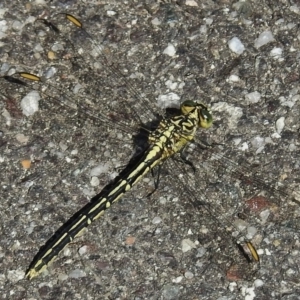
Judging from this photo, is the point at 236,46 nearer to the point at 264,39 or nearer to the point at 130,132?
the point at 264,39

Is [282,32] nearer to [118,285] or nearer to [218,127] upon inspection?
[218,127]

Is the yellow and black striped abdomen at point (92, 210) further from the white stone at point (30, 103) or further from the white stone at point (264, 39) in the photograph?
the white stone at point (264, 39)

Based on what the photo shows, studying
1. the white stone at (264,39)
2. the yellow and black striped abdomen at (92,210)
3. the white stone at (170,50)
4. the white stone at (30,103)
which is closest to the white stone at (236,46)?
the white stone at (264,39)

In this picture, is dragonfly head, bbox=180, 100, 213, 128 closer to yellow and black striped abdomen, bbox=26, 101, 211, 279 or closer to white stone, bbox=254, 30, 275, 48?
yellow and black striped abdomen, bbox=26, 101, 211, 279

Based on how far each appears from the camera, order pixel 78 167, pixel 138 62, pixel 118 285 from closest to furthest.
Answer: pixel 118 285, pixel 78 167, pixel 138 62

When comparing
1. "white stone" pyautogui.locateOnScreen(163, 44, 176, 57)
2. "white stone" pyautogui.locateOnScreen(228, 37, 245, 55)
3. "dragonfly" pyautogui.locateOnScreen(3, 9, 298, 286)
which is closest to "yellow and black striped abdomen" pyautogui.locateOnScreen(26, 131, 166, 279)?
"dragonfly" pyautogui.locateOnScreen(3, 9, 298, 286)

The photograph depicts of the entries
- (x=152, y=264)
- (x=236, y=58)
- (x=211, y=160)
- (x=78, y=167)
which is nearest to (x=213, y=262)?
(x=152, y=264)

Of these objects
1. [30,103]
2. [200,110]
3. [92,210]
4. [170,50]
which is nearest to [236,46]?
[170,50]
